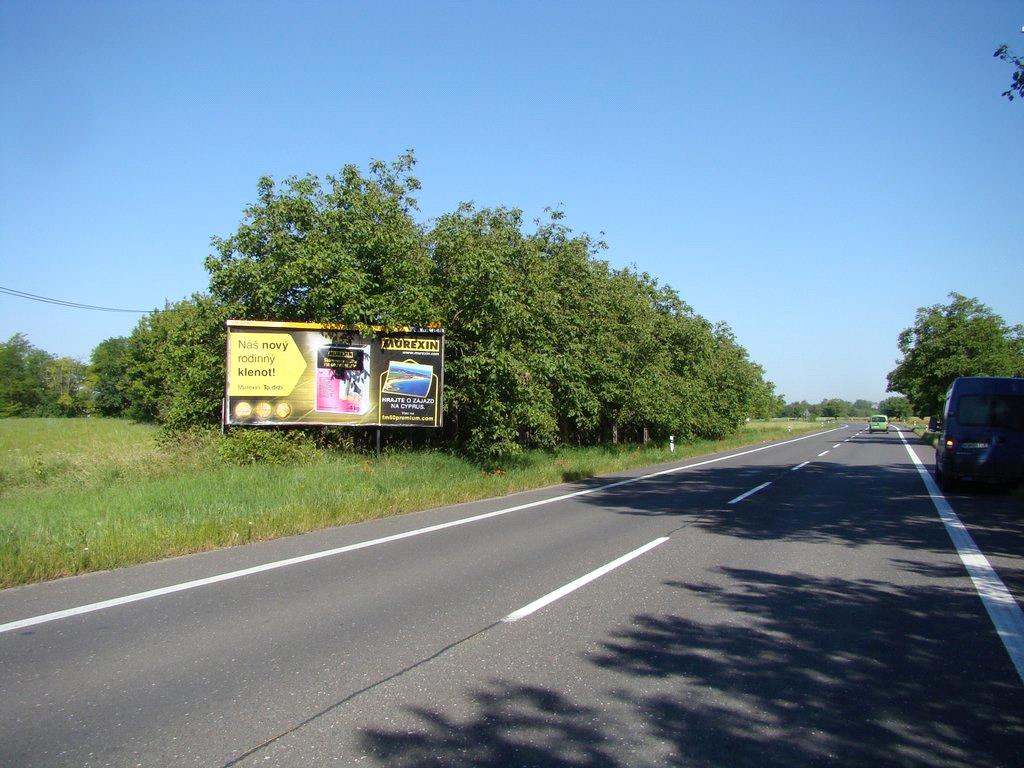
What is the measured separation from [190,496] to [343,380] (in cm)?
711

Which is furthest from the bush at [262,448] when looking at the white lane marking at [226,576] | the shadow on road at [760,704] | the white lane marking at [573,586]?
the shadow on road at [760,704]

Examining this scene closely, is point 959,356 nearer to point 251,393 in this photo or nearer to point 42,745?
point 251,393

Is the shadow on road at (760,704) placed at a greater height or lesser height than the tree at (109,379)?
lesser

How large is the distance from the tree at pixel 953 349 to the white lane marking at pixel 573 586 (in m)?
45.1

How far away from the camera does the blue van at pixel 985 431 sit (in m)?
15.6

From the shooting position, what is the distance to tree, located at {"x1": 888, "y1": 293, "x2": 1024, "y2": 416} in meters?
46.2

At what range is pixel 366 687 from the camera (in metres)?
4.72

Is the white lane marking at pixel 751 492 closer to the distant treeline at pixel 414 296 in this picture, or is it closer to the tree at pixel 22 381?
the distant treeline at pixel 414 296

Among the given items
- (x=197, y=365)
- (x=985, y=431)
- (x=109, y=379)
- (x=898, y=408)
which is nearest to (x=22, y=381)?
(x=109, y=379)

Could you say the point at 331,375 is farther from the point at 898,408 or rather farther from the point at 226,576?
the point at 898,408

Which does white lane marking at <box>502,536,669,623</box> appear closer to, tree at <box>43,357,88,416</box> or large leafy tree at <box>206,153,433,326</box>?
large leafy tree at <box>206,153,433,326</box>

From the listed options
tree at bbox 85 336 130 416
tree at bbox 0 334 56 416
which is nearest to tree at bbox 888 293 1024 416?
tree at bbox 85 336 130 416

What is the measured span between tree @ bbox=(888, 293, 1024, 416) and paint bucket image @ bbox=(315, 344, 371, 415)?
41800mm

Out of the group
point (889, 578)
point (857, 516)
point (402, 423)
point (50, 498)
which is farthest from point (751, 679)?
point (402, 423)
